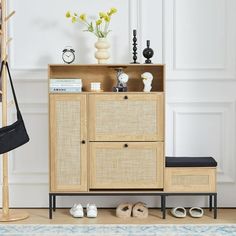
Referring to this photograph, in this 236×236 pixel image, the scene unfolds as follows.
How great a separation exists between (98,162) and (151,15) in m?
1.30

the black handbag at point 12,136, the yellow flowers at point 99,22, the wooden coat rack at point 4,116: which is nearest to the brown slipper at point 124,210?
the wooden coat rack at point 4,116

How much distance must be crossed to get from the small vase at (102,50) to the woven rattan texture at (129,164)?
724mm

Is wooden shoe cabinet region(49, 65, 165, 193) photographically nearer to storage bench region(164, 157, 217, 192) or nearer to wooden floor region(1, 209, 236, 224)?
storage bench region(164, 157, 217, 192)

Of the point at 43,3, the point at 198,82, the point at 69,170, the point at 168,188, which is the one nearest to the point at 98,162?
the point at 69,170

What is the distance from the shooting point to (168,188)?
13.0 ft

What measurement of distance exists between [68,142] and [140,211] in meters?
0.78

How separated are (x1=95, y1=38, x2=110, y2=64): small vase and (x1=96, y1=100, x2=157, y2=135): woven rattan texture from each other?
386 mm

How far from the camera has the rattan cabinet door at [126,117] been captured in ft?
12.9

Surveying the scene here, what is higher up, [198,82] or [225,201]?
[198,82]

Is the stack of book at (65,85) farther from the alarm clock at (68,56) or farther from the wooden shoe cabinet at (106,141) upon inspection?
the alarm clock at (68,56)

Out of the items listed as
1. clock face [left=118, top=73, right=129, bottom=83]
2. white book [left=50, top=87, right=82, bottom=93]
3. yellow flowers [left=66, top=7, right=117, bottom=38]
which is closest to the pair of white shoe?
white book [left=50, top=87, right=82, bottom=93]

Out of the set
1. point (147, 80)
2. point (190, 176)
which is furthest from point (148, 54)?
point (190, 176)

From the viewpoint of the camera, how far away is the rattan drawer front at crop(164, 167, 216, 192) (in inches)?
155

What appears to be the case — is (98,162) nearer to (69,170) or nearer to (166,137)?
(69,170)
